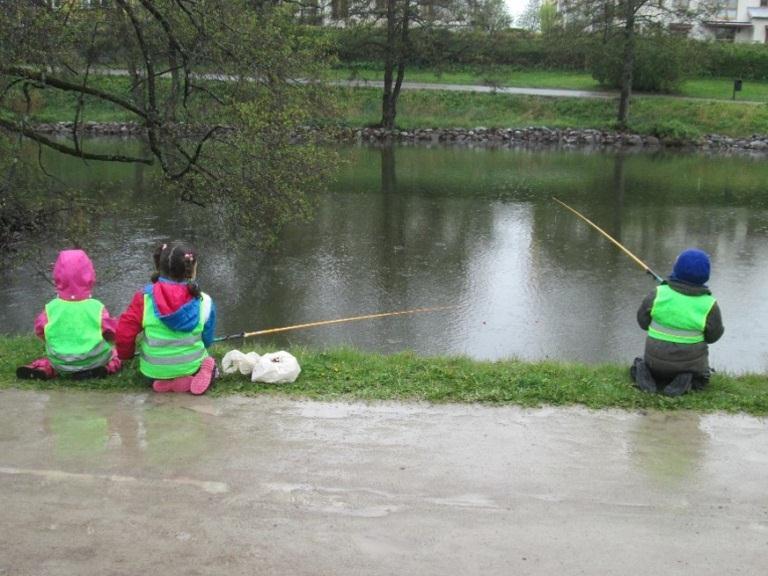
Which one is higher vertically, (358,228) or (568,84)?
(568,84)

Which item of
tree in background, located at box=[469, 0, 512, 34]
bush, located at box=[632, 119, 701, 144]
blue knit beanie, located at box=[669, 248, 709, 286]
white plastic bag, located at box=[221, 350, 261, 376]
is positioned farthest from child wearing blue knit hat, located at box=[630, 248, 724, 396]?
Result: bush, located at box=[632, 119, 701, 144]

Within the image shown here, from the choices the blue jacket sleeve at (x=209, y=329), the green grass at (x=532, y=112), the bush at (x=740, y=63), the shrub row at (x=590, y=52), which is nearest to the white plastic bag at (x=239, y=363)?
the blue jacket sleeve at (x=209, y=329)

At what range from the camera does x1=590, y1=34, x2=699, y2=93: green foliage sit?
3253 cm

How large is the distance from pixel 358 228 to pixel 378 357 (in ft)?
30.7

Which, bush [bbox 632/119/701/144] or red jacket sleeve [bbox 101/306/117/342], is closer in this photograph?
red jacket sleeve [bbox 101/306/117/342]

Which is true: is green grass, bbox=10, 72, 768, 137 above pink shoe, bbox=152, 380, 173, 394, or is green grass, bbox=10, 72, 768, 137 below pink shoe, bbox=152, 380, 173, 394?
above

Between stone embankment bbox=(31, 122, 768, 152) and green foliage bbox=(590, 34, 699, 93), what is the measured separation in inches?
133

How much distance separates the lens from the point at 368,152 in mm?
28766

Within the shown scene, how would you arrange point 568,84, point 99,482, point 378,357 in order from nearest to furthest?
point 99,482, point 378,357, point 568,84

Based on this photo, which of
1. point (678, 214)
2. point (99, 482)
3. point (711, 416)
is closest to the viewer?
point (99, 482)

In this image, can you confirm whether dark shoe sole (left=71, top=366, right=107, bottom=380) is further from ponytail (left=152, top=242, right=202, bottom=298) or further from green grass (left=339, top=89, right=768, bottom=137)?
green grass (left=339, top=89, right=768, bottom=137)

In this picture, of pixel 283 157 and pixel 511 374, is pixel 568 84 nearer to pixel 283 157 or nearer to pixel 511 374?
pixel 283 157

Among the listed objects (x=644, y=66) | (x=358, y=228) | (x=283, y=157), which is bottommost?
(x=358, y=228)

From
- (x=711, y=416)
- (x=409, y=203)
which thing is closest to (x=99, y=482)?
(x=711, y=416)
